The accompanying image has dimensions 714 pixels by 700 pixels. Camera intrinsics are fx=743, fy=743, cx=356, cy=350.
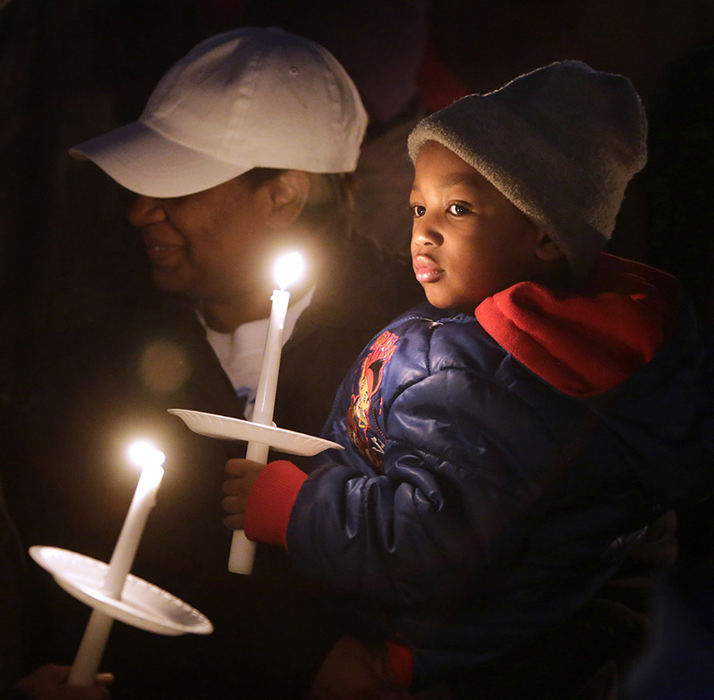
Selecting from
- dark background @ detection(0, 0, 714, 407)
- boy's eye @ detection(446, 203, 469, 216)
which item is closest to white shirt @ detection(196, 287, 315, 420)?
dark background @ detection(0, 0, 714, 407)

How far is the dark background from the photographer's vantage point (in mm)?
917

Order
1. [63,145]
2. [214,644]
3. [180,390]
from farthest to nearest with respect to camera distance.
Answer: [63,145] < [180,390] < [214,644]

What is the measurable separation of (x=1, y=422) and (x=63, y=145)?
417 mm

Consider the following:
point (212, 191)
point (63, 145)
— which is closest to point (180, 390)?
point (212, 191)

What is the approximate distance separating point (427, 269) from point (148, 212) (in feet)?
1.43

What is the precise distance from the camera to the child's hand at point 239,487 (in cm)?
70

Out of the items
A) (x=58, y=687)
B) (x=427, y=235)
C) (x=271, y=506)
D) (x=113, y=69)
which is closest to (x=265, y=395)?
(x=271, y=506)

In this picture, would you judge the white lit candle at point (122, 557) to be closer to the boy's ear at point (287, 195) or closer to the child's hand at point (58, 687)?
the child's hand at point (58, 687)

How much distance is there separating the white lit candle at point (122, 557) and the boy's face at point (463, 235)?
1.03 feet

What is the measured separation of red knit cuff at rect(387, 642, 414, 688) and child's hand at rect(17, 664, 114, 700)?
0.88 ft

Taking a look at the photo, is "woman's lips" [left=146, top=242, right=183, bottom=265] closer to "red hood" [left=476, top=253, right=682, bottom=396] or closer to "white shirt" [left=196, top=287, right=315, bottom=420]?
"white shirt" [left=196, top=287, right=315, bottom=420]

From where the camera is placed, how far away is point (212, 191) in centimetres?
95

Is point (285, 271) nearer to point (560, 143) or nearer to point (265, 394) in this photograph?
point (265, 394)

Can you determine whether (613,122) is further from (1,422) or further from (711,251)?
(1,422)
